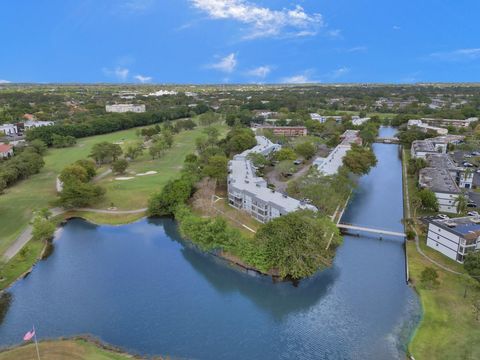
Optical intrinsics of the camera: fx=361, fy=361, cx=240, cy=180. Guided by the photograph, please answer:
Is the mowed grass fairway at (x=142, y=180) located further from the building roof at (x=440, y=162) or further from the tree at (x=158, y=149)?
the building roof at (x=440, y=162)

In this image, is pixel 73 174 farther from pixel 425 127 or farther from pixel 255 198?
pixel 425 127

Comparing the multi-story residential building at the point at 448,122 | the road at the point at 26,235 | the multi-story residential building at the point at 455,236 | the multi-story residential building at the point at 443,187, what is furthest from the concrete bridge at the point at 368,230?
the multi-story residential building at the point at 448,122

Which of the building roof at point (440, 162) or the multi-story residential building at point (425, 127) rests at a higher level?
the multi-story residential building at point (425, 127)

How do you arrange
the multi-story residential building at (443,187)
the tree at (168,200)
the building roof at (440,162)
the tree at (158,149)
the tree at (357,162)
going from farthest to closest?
the tree at (158,149) < the building roof at (440,162) < the tree at (357,162) < the tree at (168,200) < the multi-story residential building at (443,187)

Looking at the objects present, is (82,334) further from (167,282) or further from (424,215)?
(424,215)

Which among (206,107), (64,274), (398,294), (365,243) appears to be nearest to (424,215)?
(365,243)

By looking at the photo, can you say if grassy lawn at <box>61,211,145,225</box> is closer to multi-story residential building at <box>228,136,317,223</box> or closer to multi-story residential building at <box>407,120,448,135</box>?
multi-story residential building at <box>228,136,317,223</box>
